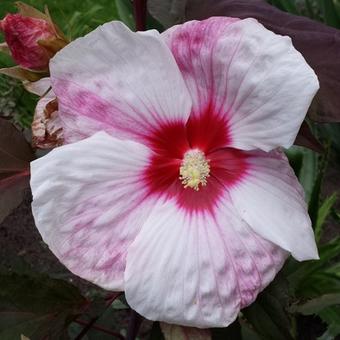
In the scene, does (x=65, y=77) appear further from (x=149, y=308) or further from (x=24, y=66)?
(x=149, y=308)

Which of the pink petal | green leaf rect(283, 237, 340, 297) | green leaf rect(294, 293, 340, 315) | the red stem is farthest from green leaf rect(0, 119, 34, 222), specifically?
green leaf rect(283, 237, 340, 297)

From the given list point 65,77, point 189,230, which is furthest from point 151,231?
point 65,77

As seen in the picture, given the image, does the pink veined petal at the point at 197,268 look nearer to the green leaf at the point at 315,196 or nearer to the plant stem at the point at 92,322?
the plant stem at the point at 92,322

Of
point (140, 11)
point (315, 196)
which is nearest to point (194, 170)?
point (140, 11)

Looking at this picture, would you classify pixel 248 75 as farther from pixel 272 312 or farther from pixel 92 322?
pixel 92 322

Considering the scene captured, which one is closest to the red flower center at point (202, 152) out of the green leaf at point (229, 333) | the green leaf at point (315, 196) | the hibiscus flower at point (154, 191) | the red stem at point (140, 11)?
the hibiscus flower at point (154, 191)
